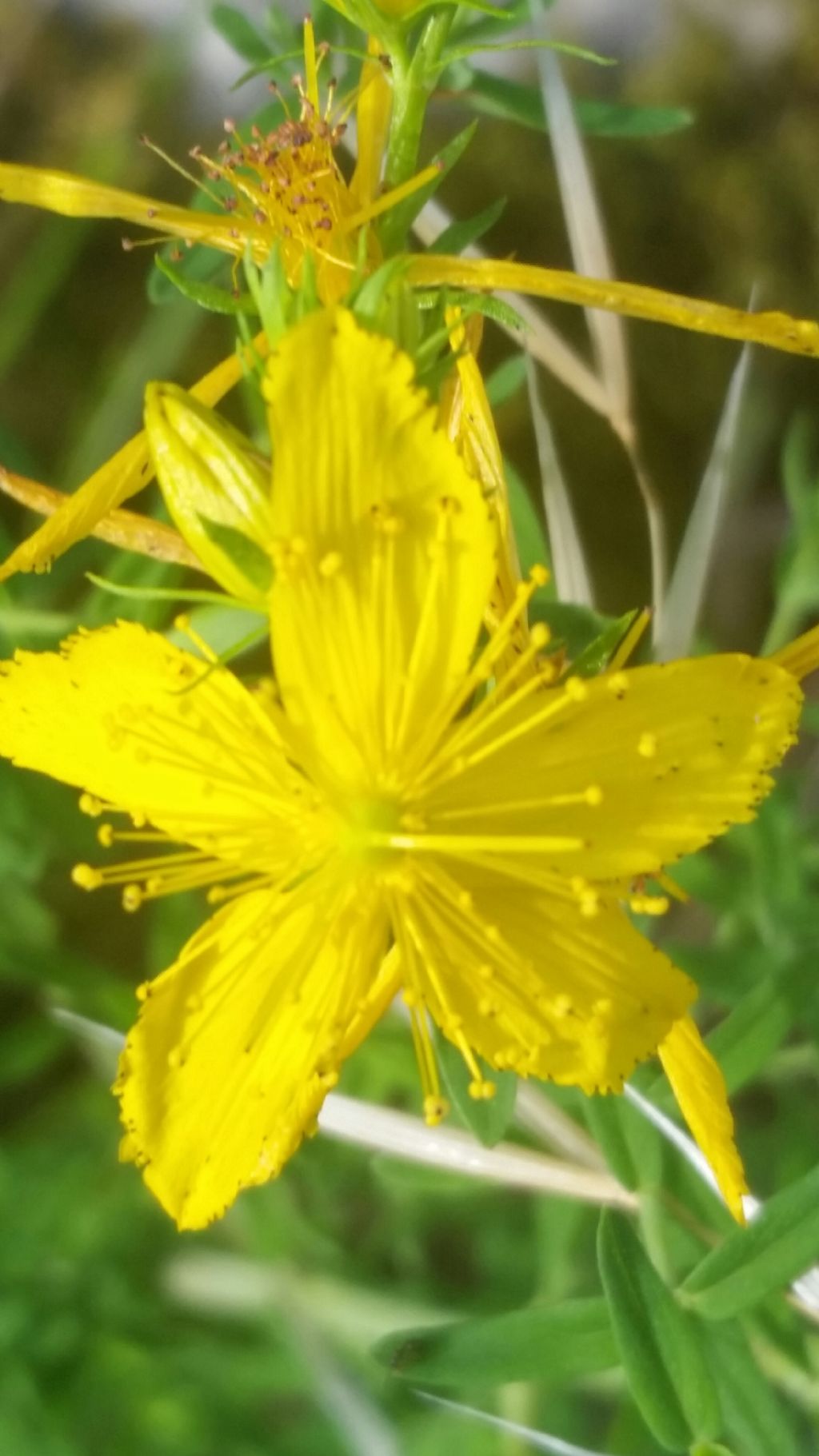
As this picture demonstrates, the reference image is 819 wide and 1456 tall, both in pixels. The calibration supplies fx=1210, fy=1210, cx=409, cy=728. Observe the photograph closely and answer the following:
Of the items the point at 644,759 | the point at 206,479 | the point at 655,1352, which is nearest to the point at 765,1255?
the point at 655,1352

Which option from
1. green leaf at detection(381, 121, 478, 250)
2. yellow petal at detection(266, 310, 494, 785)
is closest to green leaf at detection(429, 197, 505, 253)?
green leaf at detection(381, 121, 478, 250)

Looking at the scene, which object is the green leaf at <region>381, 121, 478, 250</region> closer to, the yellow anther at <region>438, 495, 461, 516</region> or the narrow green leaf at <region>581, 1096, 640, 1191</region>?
the yellow anther at <region>438, 495, 461, 516</region>

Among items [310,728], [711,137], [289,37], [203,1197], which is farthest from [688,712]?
[711,137]

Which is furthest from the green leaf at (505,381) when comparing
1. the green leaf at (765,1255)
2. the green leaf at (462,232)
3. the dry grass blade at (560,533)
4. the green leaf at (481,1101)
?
the green leaf at (765,1255)

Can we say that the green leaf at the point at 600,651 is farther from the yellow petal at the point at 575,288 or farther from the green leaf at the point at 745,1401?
the green leaf at the point at 745,1401

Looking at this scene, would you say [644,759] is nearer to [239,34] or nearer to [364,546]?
[364,546]

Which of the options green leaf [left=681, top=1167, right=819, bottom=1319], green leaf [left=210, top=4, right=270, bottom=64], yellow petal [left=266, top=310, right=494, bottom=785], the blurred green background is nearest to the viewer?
yellow petal [left=266, top=310, right=494, bottom=785]
